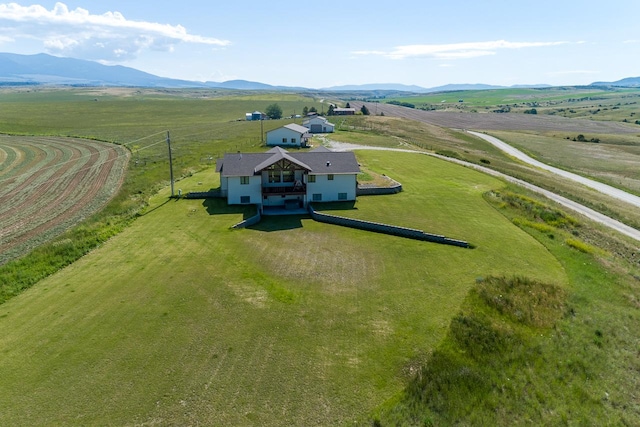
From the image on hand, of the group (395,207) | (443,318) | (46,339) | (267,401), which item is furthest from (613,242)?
(46,339)

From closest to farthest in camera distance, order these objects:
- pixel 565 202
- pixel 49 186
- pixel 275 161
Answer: pixel 275 161 < pixel 49 186 < pixel 565 202

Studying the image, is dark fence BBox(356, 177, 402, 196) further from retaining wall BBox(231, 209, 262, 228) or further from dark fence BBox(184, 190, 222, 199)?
dark fence BBox(184, 190, 222, 199)

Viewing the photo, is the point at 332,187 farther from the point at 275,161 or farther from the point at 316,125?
the point at 316,125

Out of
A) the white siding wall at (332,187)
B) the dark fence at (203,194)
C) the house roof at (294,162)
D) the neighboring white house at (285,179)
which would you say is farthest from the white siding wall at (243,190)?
the white siding wall at (332,187)

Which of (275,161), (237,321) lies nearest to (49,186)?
(275,161)

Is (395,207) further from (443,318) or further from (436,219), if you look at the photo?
(443,318)

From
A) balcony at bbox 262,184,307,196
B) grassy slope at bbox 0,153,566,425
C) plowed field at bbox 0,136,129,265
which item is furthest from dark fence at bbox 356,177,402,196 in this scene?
plowed field at bbox 0,136,129,265
